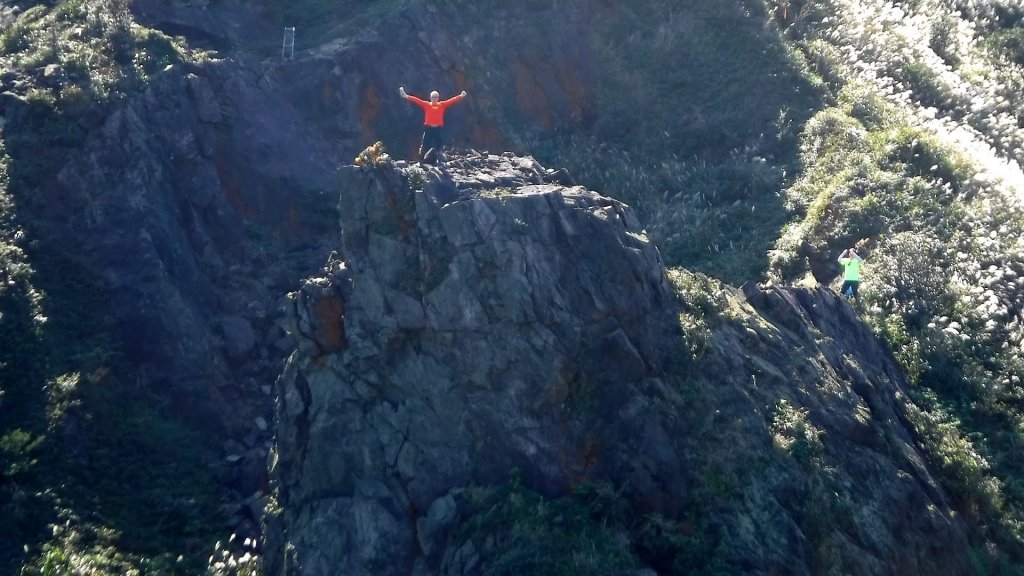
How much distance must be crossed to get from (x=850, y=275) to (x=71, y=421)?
10.4m

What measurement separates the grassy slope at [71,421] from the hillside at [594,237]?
0.12 ft

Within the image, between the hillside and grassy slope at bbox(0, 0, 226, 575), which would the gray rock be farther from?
grassy slope at bbox(0, 0, 226, 575)

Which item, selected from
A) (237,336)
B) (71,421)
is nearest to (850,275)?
(237,336)

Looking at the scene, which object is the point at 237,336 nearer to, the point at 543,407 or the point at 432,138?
the point at 432,138

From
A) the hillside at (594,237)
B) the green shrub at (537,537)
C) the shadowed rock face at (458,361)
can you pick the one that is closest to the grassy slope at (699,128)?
the hillside at (594,237)

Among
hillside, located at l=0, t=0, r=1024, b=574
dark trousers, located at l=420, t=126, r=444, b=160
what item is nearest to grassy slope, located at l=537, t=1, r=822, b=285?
hillside, located at l=0, t=0, r=1024, b=574

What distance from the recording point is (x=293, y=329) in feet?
35.9

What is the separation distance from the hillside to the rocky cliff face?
0.07m

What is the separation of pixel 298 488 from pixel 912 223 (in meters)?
9.90

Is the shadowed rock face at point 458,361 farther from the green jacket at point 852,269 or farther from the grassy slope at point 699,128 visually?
the grassy slope at point 699,128

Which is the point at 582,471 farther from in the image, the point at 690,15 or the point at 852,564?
the point at 690,15

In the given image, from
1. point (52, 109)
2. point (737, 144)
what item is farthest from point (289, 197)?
point (737, 144)

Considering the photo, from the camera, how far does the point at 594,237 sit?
419 inches

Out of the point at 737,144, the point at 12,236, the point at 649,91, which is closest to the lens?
the point at 12,236
